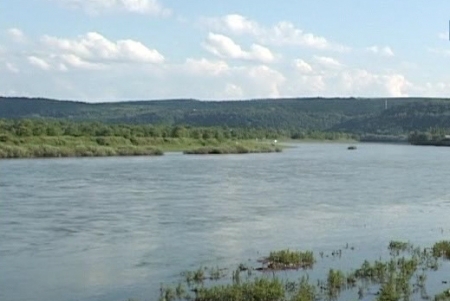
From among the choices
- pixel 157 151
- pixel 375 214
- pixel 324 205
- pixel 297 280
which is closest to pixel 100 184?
pixel 324 205

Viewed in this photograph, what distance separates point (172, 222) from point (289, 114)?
162 meters

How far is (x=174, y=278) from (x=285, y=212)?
35.1 feet

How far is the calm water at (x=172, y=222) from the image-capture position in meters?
Answer: 14.4

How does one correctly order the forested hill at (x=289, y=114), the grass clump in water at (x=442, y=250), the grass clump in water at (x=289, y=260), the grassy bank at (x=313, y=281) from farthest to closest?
1. the forested hill at (x=289, y=114)
2. the grass clump in water at (x=442, y=250)
3. the grass clump in water at (x=289, y=260)
4. the grassy bank at (x=313, y=281)

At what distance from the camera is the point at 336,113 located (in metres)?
183

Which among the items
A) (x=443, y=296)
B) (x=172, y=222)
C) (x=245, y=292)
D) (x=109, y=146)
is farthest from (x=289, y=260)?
(x=109, y=146)

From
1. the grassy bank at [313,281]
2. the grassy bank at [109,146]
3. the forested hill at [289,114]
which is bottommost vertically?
the grassy bank at [313,281]

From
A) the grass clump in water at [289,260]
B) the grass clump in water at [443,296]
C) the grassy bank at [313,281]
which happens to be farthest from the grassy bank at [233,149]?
the grass clump in water at [443,296]

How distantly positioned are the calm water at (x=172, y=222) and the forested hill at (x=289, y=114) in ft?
371

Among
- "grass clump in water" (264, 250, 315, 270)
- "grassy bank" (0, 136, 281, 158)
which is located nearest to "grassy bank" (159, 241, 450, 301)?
"grass clump in water" (264, 250, 315, 270)

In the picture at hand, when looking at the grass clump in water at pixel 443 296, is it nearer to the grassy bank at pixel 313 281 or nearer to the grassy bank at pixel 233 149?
Answer: the grassy bank at pixel 313 281

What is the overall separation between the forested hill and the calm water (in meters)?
113

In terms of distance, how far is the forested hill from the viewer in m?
153

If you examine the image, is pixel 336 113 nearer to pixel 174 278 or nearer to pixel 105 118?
pixel 105 118
